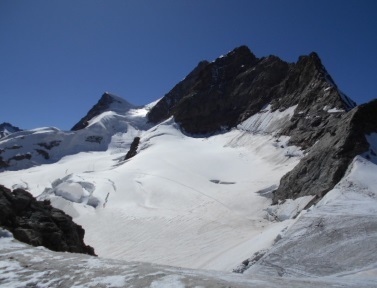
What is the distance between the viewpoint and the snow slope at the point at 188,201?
70.5 ft

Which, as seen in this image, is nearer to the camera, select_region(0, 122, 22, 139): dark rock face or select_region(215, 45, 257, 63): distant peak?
select_region(215, 45, 257, 63): distant peak

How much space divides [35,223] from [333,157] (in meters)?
17.4

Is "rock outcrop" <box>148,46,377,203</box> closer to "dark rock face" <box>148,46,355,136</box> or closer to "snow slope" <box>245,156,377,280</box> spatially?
"dark rock face" <box>148,46,355,136</box>

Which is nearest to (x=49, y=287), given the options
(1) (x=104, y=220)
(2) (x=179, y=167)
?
(1) (x=104, y=220)

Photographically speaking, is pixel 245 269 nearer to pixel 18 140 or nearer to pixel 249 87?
pixel 249 87

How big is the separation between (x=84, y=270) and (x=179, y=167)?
112ft

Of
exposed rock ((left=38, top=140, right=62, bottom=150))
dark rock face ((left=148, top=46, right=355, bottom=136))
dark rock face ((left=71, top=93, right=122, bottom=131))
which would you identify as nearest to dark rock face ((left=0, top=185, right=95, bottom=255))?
dark rock face ((left=148, top=46, right=355, bottom=136))

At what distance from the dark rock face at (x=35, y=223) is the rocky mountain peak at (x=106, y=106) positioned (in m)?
136

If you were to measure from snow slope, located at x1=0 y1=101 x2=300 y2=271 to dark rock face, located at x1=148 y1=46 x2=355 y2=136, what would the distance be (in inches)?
221

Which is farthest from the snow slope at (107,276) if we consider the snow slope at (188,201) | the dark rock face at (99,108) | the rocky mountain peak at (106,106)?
the dark rock face at (99,108)

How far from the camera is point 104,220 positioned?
1172 inches

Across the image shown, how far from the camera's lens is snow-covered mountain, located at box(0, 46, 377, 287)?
14.3 meters

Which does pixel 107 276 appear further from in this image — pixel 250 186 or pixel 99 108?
pixel 99 108

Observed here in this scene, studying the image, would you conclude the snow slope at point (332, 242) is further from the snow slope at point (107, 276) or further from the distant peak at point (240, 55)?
the distant peak at point (240, 55)
